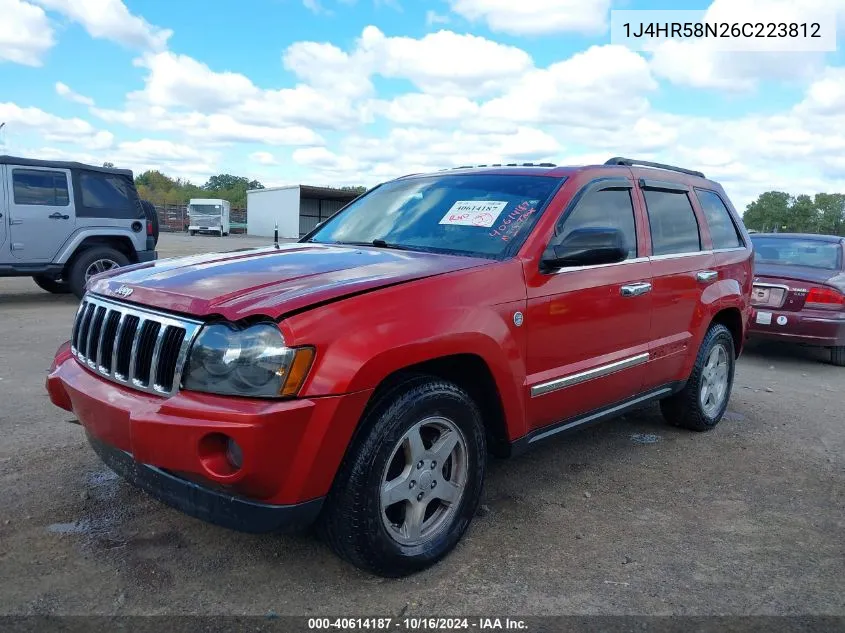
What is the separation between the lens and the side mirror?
3.26 meters

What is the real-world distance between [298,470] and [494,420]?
111 centimetres

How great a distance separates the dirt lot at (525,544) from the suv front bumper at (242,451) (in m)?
0.43

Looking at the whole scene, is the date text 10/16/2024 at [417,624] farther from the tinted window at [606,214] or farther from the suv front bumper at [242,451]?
the tinted window at [606,214]

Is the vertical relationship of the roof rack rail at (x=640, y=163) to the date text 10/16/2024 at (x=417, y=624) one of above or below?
above

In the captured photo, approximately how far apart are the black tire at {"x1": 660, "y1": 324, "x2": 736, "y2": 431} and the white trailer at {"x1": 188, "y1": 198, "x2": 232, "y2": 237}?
40122 mm

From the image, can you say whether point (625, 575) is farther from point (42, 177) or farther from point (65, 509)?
point (42, 177)

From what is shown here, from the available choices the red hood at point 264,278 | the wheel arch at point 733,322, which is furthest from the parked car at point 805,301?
the red hood at point 264,278

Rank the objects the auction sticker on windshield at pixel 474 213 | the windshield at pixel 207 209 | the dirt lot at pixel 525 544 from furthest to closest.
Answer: the windshield at pixel 207 209, the auction sticker on windshield at pixel 474 213, the dirt lot at pixel 525 544

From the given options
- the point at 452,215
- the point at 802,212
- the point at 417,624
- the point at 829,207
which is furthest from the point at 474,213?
the point at 802,212

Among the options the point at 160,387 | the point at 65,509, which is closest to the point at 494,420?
the point at 160,387

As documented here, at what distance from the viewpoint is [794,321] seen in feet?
24.5

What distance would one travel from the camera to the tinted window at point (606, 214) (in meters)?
3.63

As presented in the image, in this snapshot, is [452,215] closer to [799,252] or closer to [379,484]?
[379,484]

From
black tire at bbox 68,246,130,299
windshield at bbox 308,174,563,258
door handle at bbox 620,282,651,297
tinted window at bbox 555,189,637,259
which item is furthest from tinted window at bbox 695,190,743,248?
black tire at bbox 68,246,130,299
